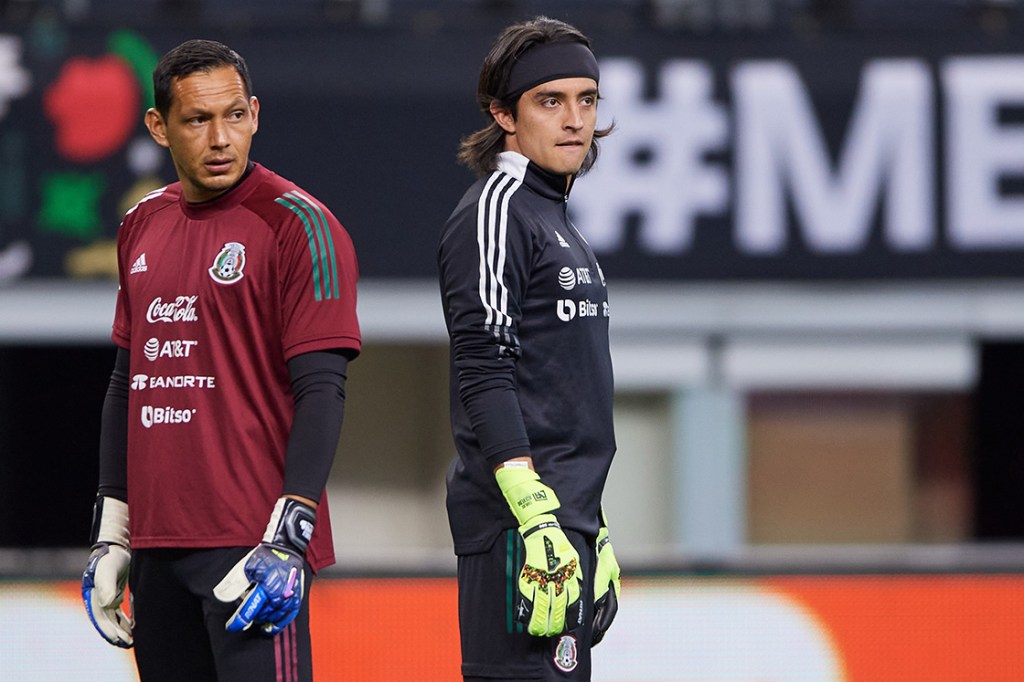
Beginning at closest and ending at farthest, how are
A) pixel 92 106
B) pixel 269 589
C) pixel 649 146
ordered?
pixel 269 589
pixel 649 146
pixel 92 106

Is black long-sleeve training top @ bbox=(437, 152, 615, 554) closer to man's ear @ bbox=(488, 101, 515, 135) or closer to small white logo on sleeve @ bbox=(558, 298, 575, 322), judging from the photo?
small white logo on sleeve @ bbox=(558, 298, 575, 322)

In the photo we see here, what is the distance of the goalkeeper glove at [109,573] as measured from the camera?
11.4ft

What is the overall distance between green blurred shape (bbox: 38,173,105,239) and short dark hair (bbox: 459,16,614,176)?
18.7 ft

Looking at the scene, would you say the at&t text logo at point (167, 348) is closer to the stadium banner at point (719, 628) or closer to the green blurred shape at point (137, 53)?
the stadium banner at point (719, 628)

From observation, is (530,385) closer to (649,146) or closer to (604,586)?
(604,586)

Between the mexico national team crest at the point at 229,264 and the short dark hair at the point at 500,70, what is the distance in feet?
2.21

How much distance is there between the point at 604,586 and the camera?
3.67 m

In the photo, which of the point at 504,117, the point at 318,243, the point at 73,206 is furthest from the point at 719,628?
the point at 73,206

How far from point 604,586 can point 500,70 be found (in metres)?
1.19

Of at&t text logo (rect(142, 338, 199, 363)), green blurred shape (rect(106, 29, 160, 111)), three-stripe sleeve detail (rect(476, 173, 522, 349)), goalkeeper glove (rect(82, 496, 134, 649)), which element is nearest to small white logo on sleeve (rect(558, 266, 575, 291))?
three-stripe sleeve detail (rect(476, 173, 522, 349))

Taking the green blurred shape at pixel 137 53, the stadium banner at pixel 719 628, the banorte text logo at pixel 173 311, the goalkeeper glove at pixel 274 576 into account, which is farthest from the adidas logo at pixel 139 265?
the green blurred shape at pixel 137 53

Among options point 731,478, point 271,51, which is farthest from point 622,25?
point 731,478

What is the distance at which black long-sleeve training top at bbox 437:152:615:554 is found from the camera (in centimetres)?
347

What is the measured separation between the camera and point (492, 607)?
11.6ft
